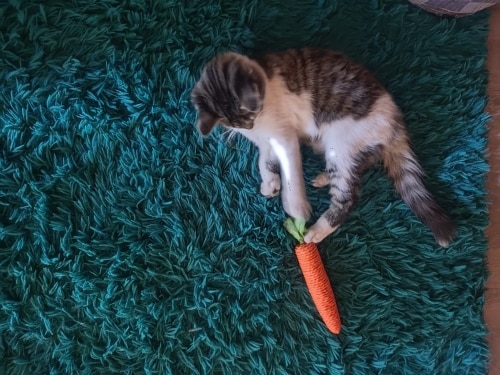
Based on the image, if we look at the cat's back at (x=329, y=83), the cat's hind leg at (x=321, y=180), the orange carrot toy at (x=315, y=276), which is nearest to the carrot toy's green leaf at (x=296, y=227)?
the orange carrot toy at (x=315, y=276)

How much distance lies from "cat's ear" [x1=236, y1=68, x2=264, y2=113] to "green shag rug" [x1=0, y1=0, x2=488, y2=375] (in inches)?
10.2

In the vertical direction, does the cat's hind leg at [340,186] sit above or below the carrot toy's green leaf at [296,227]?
above

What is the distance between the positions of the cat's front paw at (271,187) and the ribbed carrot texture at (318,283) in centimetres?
15

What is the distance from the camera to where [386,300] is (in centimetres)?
152

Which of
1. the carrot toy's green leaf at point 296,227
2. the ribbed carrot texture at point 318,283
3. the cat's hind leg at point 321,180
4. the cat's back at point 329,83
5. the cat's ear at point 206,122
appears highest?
the cat's back at point 329,83

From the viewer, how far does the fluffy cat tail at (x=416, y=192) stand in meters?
1.42

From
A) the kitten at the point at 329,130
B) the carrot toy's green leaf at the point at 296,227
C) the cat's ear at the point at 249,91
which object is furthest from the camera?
the carrot toy's green leaf at the point at 296,227

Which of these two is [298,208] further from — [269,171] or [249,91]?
[249,91]

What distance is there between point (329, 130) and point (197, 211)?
1.27ft

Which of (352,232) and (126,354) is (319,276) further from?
(126,354)

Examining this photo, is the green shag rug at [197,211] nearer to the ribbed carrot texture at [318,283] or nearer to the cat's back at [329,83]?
the ribbed carrot texture at [318,283]

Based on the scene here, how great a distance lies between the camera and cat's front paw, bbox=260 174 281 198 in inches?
56.7

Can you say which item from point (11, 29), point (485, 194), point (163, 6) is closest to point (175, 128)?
point (163, 6)

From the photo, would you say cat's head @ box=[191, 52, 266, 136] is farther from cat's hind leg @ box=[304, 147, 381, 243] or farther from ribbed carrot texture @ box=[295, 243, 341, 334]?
ribbed carrot texture @ box=[295, 243, 341, 334]
